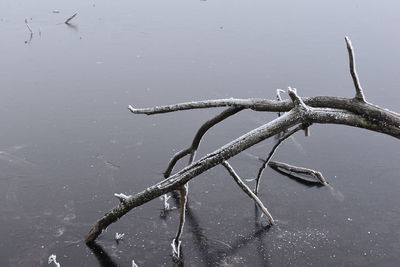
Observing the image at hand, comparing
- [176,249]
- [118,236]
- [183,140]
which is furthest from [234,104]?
[183,140]

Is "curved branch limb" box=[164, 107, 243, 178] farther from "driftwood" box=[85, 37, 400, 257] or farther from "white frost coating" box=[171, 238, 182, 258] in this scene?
"white frost coating" box=[171, 238, 182, 258]

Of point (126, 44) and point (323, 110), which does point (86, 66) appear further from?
point (323, 110)

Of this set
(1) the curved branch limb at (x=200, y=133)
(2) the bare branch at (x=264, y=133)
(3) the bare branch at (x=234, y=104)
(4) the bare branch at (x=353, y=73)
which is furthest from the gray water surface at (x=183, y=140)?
(4) the bare branch at (x=353, y=73)

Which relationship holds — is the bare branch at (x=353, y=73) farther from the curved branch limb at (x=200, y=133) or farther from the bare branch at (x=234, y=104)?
the curved branch limb at (x=200, y=133)

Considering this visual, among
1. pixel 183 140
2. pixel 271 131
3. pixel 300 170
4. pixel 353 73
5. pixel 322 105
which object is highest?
pixel 353 73

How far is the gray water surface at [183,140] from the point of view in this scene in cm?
801

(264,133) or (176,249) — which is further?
(176,249)

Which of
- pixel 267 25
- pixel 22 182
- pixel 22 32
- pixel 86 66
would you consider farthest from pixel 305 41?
pixel 22 182

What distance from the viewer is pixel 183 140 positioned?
11266 millimetres

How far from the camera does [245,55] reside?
16547mm

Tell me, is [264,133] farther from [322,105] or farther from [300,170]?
[300,170]

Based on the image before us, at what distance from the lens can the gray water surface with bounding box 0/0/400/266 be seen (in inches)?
315

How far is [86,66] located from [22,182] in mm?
6763

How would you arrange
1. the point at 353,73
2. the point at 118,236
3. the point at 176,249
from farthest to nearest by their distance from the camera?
the point at 118,236 < the point at 176,249 < the point at 353,73
